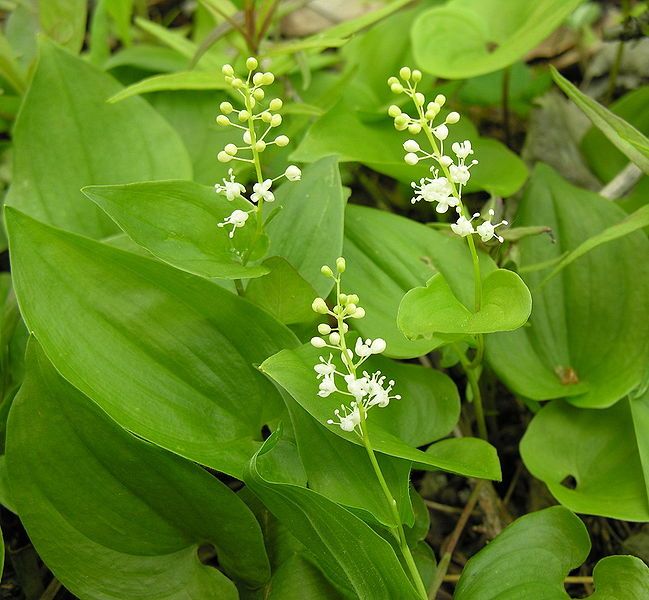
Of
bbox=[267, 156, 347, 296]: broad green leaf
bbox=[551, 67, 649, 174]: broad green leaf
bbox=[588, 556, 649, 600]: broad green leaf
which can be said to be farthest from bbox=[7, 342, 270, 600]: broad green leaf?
bbox=[551, 67, 649, 174]: broad green leaf

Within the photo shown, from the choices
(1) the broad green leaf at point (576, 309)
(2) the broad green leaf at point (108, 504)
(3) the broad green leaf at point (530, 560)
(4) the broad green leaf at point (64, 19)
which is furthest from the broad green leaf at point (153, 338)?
(4) the broad green leaf at point (64, 19)

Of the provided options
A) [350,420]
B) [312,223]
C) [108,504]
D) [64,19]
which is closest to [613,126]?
[312,223]

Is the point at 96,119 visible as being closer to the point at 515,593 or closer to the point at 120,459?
the point at 120,459

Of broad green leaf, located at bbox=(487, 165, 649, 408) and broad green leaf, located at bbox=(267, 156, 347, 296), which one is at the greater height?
broad green leaf, located at bbox=(267, 156, 347, 296)

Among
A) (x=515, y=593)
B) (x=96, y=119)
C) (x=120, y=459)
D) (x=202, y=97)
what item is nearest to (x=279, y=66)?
(x=202, y=97)

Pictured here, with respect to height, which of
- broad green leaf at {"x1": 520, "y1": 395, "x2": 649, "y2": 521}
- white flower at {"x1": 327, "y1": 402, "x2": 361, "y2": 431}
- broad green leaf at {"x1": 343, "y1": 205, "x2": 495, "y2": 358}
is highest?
white flower at {"x1": 327, "y1": 402, "x2": 361, "y2": 431}

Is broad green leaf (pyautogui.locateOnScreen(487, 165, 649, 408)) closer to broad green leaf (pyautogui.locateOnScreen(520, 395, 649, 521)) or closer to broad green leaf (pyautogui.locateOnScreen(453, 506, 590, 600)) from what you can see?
broad green leaf (pyautogui.locateOnScreen(520, 395, 649, 521))
